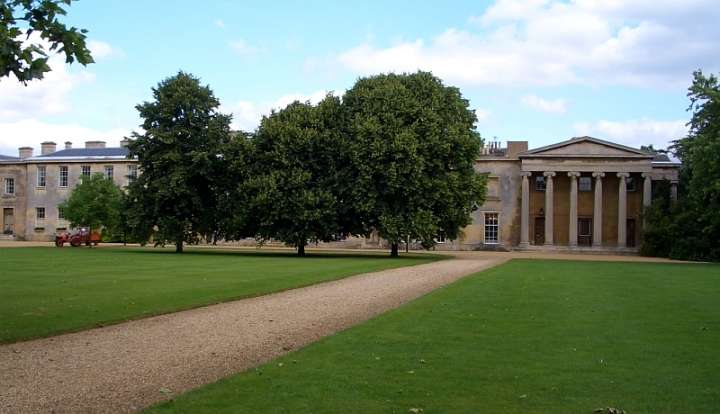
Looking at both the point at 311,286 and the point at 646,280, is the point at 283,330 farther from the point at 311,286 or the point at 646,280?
the point at 646,280

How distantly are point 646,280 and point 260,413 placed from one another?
857 inches

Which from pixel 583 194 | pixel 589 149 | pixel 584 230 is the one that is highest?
pixel 589 149

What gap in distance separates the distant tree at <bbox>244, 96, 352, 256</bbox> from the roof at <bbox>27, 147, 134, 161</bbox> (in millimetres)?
36142

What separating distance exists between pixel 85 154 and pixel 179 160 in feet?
115

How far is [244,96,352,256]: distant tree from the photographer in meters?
42.6

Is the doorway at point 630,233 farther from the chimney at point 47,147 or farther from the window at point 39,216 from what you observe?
the chimney at point 47,147

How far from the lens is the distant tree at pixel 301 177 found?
42.6 metres

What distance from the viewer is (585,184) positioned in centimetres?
6291

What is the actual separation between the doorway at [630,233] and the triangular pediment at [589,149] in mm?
6104

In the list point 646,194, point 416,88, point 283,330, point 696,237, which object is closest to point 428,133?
point 416,88

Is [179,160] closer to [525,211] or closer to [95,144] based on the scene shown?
[525,211]

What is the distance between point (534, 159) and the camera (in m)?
61.4

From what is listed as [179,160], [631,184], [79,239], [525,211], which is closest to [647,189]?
[631,184]

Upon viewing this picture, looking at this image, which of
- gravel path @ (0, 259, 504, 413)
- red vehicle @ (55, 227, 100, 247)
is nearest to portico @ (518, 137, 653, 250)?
red vehicle @ (55, 227, 100, 247)
